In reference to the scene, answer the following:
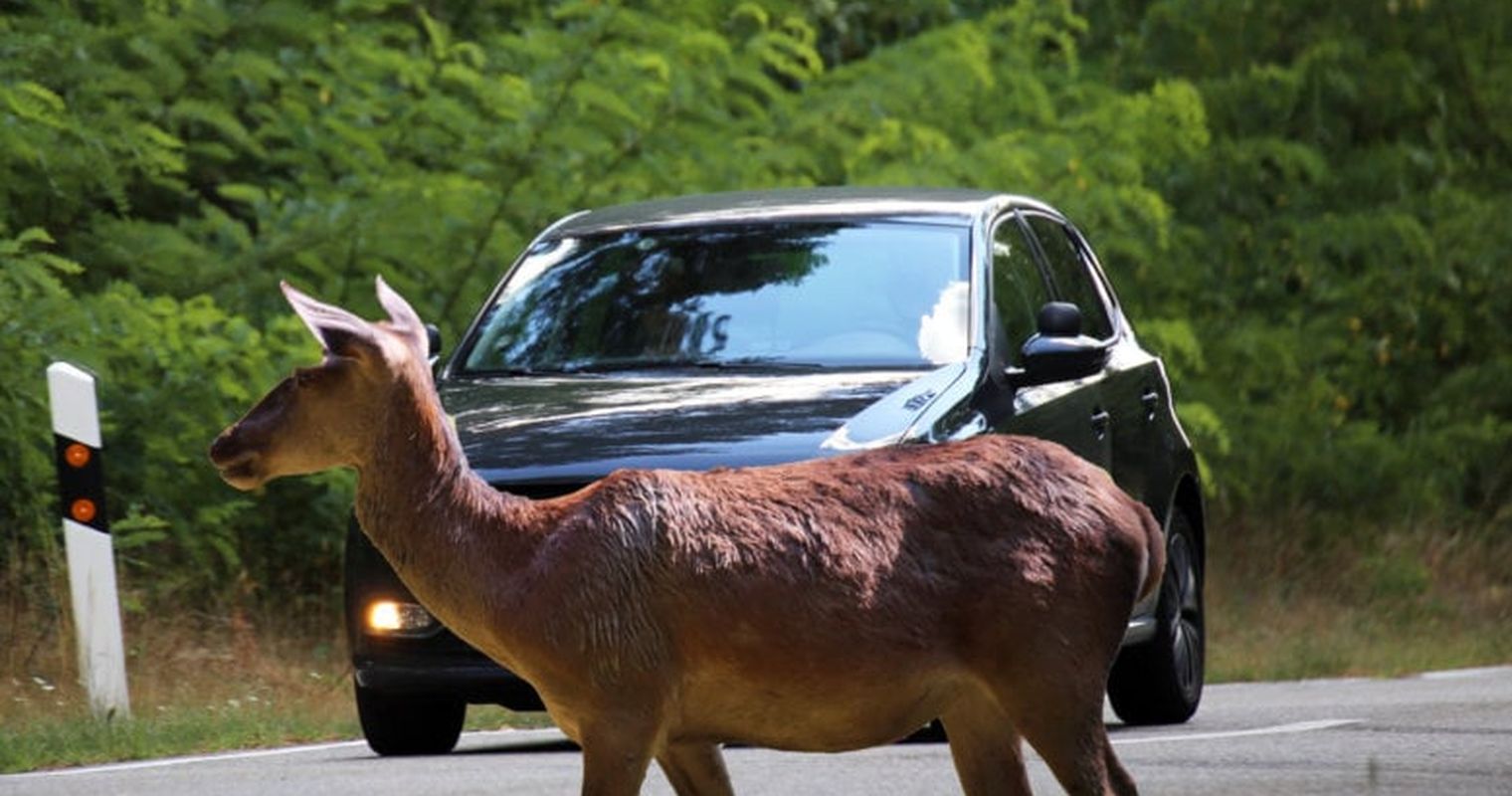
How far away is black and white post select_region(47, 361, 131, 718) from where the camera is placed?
38.4ft

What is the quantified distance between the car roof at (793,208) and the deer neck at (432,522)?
5.07 meters

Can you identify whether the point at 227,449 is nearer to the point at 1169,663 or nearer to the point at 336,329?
the point at 336,329

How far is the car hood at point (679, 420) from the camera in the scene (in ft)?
31.5

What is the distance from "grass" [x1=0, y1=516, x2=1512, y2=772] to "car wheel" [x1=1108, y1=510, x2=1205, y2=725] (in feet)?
7.04

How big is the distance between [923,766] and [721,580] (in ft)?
11.8

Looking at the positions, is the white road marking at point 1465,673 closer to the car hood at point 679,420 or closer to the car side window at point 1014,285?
the car side window at point 1014,285

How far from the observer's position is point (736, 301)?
434 inches

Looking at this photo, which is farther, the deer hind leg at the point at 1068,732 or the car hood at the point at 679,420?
the car hood at the point at 679,420

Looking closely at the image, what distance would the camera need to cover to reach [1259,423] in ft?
70.2

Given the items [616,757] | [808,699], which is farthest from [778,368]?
[616,757]

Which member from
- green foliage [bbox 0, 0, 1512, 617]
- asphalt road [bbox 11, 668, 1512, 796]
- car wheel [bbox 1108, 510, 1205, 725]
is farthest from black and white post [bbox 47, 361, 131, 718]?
car wheel [bbox 1108, 510, 1205, 725]

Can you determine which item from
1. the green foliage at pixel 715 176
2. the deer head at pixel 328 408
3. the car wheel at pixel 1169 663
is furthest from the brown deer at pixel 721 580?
the green foliage at pixel 715 176

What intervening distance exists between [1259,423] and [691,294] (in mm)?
10904

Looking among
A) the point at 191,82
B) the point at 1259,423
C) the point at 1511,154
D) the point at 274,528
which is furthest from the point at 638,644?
the point at 1511,154
